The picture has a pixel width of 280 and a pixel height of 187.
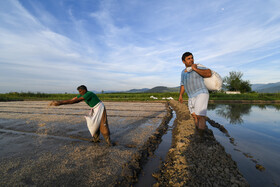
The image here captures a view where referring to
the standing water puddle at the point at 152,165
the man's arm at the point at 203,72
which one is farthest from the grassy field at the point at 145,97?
the man's arm at the point at 203,72

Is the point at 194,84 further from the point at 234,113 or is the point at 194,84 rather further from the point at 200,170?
the point at 234,113

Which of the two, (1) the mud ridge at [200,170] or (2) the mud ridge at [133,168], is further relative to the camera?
(2) the mud ridge at [133,168]

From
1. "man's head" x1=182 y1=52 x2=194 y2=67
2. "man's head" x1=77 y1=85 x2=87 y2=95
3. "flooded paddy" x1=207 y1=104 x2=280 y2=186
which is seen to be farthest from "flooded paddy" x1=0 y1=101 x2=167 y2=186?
"man's head" x1=182 y1=52 x2=194 y2=67

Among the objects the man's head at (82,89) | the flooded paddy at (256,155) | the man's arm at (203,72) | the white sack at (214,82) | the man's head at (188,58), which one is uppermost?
the man's head at (188,58)

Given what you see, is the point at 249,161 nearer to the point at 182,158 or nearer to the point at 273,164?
the point at 273,164

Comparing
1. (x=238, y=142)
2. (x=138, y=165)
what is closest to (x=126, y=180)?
(x=138, y=165)

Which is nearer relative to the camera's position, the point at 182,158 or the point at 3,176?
the point at 3,176

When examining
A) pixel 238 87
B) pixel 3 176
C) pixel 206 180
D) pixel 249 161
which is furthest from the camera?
pixel 238 87

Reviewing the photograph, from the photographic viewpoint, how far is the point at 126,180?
2004 mm

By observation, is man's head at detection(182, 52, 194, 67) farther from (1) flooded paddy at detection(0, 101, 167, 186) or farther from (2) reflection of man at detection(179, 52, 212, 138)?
(1) flooded paddy at detection(0, 101, 167, 186)

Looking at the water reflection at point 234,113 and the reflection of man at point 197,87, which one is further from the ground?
the reflection of man at point 197,87

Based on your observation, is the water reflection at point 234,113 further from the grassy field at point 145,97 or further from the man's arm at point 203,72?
the grassy field at point 145,97

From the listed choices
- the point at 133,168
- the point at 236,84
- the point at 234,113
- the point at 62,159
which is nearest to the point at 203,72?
the point at 133,168

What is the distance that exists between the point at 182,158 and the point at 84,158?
6.04 ft
